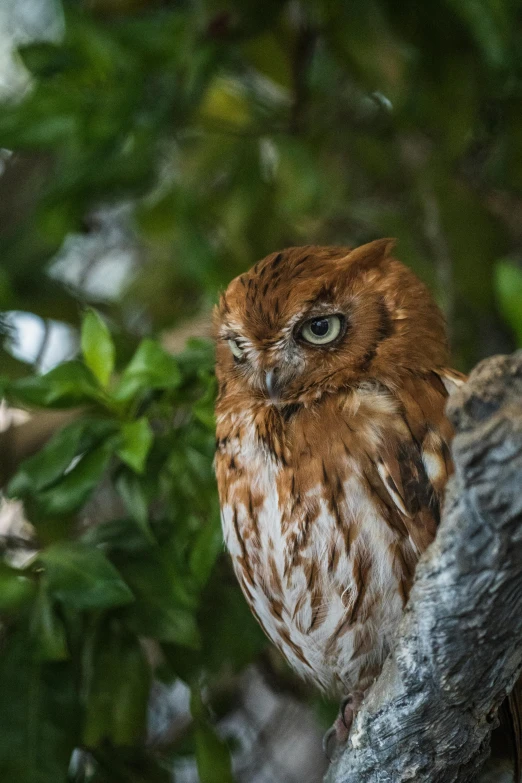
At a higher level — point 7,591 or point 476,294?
point 476,294

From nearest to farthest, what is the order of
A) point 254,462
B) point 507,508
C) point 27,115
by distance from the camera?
point 507,508 < point 254,462 < point 27,115

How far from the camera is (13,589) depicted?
1.29 meters

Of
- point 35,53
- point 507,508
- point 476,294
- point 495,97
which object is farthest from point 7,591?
point 495,97

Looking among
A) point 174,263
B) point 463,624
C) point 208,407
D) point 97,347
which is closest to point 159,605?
point 208,407

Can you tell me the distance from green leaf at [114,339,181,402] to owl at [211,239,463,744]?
11cm

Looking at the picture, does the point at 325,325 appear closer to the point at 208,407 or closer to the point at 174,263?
the point at 208,407

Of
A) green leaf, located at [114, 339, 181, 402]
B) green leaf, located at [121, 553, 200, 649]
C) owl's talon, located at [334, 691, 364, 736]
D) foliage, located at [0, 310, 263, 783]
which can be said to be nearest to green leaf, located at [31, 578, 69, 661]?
foliage, located at [0, 310, 263, 783]

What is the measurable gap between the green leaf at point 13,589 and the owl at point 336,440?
341mm

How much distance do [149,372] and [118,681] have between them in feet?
1.87

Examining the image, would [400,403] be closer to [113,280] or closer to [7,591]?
[7,591]

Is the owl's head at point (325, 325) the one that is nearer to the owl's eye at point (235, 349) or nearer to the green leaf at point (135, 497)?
the owl's eye at point (235, 349)

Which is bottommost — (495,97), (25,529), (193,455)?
(25,529)

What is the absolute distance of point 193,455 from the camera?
4.68 feet

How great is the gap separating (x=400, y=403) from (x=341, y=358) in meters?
0.11
